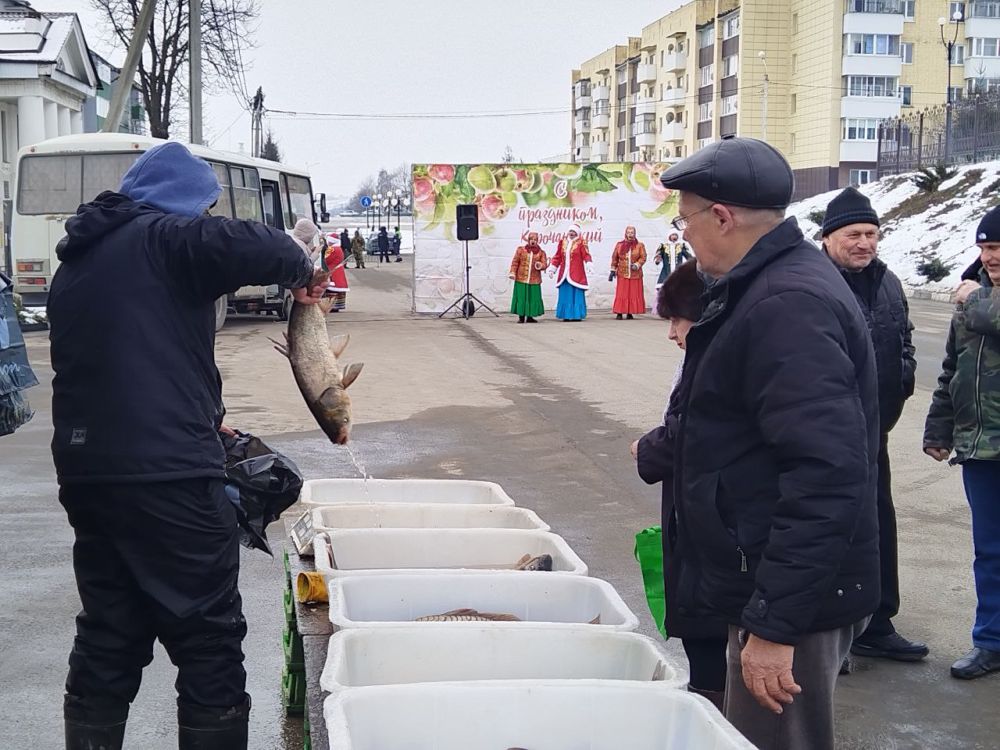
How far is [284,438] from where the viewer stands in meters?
10.7

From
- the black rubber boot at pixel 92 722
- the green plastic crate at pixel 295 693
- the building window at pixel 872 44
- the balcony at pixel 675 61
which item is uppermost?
the balcony at pixel 675 61

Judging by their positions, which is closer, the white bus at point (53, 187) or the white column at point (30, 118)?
the white bus at point (53, 187)

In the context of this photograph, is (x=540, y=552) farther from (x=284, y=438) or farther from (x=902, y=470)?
(x=284, y=438)

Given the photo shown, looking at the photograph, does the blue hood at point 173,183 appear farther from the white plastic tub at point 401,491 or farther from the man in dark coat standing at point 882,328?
the man in dark coat standing at point 882,328

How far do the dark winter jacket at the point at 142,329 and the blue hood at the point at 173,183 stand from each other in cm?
10

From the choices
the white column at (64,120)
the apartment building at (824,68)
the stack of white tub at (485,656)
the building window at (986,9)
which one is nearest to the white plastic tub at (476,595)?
the stack of white tub at (485,656)

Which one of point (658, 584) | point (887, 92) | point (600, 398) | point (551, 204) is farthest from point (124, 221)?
point (887, 92)

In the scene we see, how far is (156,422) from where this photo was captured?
3279 millimetres

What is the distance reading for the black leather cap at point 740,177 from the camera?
2.75m

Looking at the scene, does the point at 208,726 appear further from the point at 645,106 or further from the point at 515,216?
the point at 645,106

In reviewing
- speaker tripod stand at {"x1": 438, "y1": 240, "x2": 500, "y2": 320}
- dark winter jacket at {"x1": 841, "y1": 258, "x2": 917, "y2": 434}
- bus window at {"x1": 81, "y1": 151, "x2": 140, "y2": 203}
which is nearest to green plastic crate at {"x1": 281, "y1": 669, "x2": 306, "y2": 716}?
dark winter jacket at {"x1": 841, "y1": 258, "x2": 917, "y2": 434}

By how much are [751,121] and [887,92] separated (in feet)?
27.1

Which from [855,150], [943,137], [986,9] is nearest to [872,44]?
[855,150]

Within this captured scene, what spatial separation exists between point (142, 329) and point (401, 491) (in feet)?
7.85
